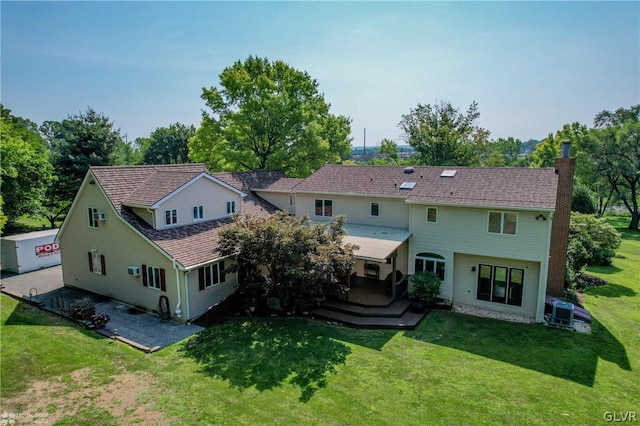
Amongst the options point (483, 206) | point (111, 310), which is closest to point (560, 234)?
point (483, 206)

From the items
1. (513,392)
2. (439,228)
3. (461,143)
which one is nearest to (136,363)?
(513,392)

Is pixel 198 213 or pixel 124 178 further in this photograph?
pixel 198 213

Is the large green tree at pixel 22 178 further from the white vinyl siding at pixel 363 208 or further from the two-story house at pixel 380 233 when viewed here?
the white vinyl siding at pixel 363 208

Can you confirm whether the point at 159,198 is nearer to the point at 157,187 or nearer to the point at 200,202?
Answer: the point at 157,187

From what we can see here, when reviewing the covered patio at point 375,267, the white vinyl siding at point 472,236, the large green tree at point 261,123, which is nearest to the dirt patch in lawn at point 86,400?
the covered patio at point 375,267

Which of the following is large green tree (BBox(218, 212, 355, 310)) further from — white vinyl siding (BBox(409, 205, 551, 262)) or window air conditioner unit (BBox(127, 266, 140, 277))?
white vinyl siding (BBox(409, 205, 551, 262))

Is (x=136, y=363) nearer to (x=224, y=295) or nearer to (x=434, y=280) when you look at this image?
(x=224, y=295)
